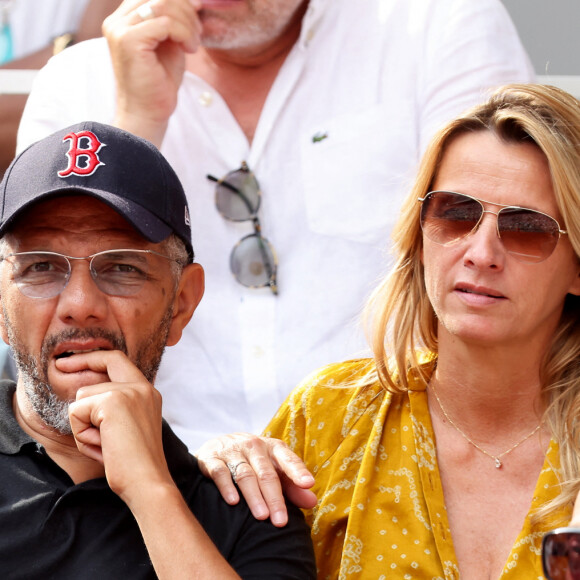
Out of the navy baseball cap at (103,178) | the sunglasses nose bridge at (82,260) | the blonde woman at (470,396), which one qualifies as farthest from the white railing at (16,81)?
the sunglasses nose bridge at (82,260)

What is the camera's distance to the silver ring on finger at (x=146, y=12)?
10.3 feet

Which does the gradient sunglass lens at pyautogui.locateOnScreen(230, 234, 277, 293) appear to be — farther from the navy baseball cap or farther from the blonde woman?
the navy baseball cap

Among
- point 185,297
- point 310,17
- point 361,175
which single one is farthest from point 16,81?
point 185,297

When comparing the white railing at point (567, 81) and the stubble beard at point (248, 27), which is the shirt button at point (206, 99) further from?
the white railing at point (567, 81)

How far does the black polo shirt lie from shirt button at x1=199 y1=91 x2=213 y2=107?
1.50 metres

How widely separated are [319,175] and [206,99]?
0.46 meters

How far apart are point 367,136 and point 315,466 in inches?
46.1

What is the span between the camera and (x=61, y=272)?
6.85ft

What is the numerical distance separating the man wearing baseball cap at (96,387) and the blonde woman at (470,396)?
18 centimetres

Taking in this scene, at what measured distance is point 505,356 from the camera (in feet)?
7.88

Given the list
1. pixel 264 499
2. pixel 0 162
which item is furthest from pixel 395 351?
pixel 0 162

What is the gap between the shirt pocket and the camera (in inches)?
125

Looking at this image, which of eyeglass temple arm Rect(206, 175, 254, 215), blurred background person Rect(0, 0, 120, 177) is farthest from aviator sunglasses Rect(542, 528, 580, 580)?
blurred background person Rect(0, 0, 120, 177)

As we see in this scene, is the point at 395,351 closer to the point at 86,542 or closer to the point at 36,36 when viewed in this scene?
the point at 86,542
